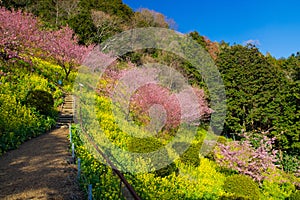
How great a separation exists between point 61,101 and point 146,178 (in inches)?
373

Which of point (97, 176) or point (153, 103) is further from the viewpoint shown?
point (153, 103)

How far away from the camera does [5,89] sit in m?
12.1

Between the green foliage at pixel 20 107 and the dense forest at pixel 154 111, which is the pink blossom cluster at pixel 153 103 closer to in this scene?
the dense forest at pixel 154 111

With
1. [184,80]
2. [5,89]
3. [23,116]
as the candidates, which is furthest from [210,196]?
[184,80]

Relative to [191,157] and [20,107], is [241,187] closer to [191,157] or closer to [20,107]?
[191,157]

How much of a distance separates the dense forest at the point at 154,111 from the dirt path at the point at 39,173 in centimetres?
48

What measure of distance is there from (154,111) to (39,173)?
318 inches

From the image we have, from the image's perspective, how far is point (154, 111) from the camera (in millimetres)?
13922

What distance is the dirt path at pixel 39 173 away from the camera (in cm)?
546

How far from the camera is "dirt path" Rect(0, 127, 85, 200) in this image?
546 centimetres

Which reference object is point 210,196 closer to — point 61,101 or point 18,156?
point 18,156

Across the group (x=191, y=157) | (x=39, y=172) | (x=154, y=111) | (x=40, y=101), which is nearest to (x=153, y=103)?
(x=154, y=111)

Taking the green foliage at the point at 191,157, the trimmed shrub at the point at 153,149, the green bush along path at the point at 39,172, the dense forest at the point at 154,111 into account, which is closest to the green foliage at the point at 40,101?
the dense forest at the point at 154,111

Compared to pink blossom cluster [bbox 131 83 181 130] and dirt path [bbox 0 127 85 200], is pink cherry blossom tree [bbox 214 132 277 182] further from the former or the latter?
dirt path [bbox 0 127 85 200]
